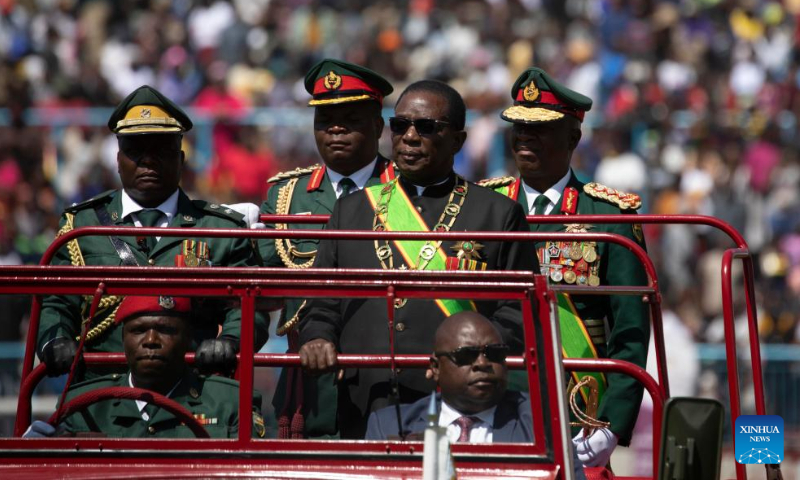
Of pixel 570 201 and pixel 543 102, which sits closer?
pixel 570 201

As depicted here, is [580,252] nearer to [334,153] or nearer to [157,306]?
[334,153]

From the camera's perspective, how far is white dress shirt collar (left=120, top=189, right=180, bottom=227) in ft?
20.6

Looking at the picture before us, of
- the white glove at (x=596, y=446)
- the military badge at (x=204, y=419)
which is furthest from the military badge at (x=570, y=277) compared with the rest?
the military badge at (x=204, y=419)

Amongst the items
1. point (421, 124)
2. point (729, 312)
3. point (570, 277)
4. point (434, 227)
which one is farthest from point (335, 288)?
point (570, 277)

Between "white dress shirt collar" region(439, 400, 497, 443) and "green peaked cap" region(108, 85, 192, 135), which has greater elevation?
"green peaked cap" region(108, 85, 192, 135)

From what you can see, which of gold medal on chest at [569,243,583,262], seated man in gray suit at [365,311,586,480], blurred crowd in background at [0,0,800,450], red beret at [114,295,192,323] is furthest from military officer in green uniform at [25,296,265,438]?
blurred crowd in background at [0,0,800,450]

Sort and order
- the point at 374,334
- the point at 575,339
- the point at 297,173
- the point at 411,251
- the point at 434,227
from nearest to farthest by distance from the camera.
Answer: the point at 374,334 → the point at 411,251 → the point at 434,227 → the point at 575,339 → the point at 297,173

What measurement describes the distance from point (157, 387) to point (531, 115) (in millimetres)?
2858

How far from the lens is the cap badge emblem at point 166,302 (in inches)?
180

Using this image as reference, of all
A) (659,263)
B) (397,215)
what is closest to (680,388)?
(659,263)

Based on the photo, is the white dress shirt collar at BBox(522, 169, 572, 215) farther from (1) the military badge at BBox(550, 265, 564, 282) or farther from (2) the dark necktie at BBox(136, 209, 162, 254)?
(2) the dark necktie at BBox(136, 209, 162, 254)

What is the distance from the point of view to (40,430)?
174 inches

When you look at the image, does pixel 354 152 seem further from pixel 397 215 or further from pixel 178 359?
pixel 178 359

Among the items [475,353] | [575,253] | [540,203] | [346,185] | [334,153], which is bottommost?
[475,353]
